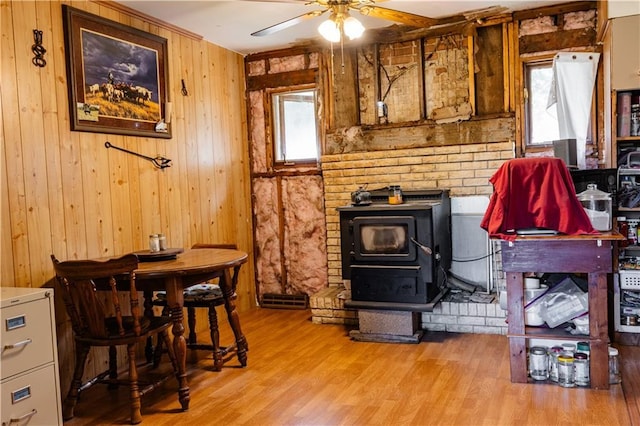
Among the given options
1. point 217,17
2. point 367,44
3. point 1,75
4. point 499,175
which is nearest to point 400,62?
point 367,44

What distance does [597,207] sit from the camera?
3145 millimetres

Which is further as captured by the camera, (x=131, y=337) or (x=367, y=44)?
(x=367, y=44)

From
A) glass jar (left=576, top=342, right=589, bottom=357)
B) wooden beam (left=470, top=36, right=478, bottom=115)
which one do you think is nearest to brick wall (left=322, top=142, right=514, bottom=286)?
wooden beam (left=470, top=36, right=478, bottom=115)

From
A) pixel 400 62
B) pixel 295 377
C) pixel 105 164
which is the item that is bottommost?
pixel 295 377

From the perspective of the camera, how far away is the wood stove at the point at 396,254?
12.8ft

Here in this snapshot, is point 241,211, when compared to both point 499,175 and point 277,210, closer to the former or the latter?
point 277,210

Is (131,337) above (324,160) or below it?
below

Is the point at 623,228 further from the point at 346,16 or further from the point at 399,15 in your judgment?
the point at 346,16

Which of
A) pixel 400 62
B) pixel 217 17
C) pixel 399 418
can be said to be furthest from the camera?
pixel 400 62

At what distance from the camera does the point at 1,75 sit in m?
2.90

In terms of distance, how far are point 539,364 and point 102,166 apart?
3076 millimetres

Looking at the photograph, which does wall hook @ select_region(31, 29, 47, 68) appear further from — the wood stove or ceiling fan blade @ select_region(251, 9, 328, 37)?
the wood stove

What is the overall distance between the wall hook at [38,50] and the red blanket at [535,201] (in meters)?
2.84

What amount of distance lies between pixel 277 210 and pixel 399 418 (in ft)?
9.70
